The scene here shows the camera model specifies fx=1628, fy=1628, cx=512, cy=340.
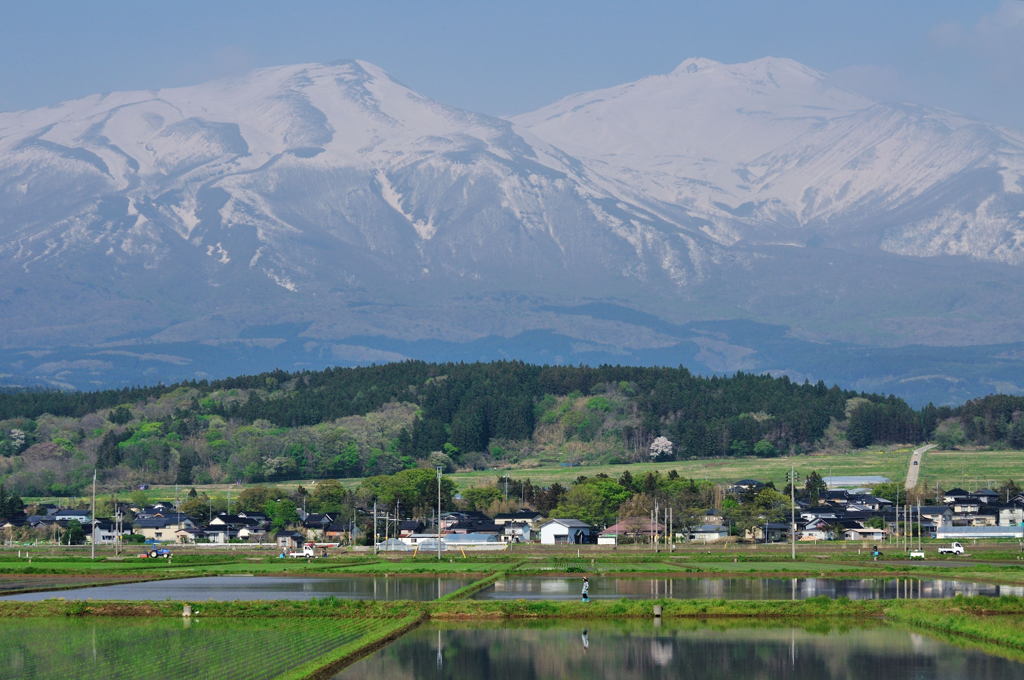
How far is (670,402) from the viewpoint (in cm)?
17312

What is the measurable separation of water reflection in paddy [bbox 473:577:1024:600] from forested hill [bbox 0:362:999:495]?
313 ft

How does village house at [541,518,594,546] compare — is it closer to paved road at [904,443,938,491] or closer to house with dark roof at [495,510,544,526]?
house with dark roof at [495,510,544,526]

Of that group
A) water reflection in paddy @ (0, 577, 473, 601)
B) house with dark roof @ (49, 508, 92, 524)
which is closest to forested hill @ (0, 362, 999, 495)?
house with dark roof @ (49, 508, 92, 524)

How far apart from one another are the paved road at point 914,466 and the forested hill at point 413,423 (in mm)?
9512

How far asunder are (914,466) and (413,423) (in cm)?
5380

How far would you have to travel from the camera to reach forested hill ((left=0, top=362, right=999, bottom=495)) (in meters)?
151

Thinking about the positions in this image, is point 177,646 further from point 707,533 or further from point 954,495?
point 954,495

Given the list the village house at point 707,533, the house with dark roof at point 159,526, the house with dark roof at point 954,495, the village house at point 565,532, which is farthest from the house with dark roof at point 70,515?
the house with dark roof at point 954,495

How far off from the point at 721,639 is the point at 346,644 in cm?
858

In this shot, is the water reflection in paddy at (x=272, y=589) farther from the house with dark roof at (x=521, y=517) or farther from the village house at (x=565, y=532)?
the house with dark roof at (x=521, y=517)

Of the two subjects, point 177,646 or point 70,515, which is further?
point 70,515

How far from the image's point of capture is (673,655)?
34750 millimetres

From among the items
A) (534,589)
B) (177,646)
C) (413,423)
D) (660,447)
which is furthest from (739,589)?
(413,423)

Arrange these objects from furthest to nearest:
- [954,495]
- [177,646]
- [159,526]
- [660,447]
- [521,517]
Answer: [660,447]
[954,495]
[521,517]
[159,526]
[177,646]
